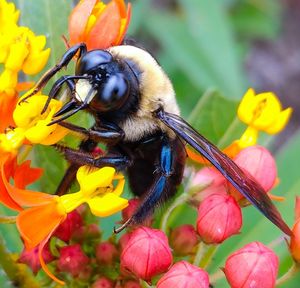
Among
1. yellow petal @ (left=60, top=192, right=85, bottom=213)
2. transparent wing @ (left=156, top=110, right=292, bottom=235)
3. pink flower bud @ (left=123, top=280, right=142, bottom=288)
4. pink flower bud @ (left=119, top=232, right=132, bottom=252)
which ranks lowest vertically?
pink flower bud @ (left=123, top=280, right=142, bottom=288)

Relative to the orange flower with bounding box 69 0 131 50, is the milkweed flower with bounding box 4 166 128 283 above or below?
below

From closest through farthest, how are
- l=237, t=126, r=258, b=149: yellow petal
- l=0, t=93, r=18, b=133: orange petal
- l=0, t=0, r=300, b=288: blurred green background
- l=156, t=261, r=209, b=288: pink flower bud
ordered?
l=156, t=261, r=209, b=288: pink flower bud → l=0, t=93, r=18, b=133: orange petal → l=237, t=126, r=258, b=149: yellow petal → l=0, t=0, r=300, b=288: blurred green background

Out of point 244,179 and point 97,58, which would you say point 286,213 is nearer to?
point 244,179

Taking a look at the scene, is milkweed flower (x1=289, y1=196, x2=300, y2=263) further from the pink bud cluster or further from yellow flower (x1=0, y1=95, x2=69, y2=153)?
yellow flower (x1=0, y1=95, x2=69, y2=153)

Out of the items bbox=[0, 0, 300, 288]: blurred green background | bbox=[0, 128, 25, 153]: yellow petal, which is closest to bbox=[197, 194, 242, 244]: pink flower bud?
bbox=[0, 0, 300, 288]: blurred green background

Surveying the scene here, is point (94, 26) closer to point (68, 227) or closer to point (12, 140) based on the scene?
point (12, 140)

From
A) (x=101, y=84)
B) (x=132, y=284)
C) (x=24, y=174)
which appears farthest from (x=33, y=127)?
(x=132, y=284)
